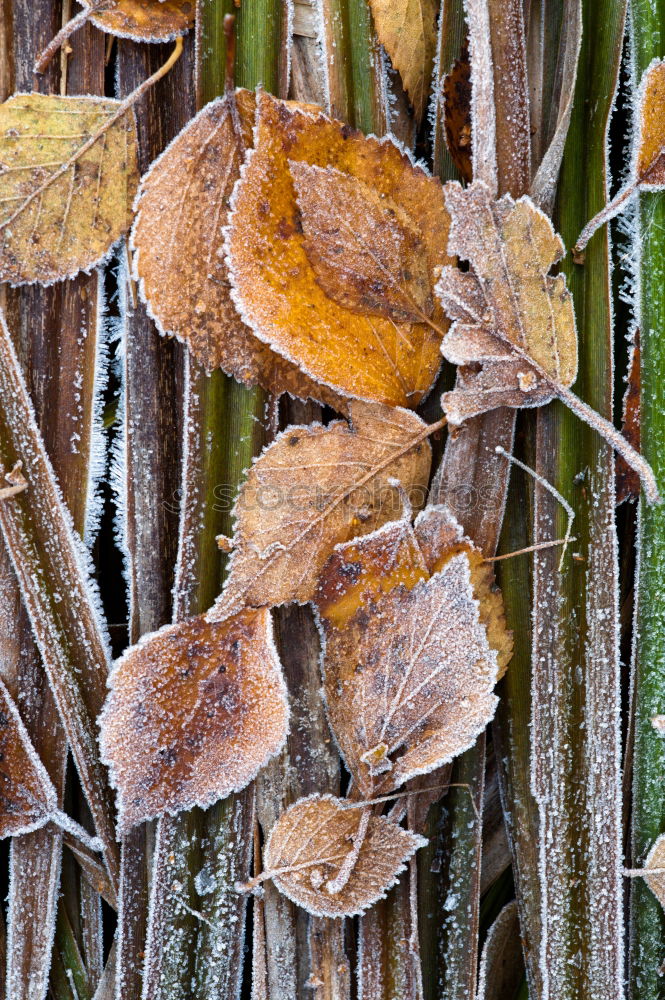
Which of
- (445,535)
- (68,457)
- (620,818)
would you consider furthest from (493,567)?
(68,457)

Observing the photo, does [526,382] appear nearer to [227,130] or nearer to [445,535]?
[445,535]

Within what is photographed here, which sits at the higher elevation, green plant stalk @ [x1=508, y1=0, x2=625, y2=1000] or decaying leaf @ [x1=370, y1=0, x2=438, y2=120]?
decaying leaf @ [x1=370, y1=0, x2=438, y2=120]

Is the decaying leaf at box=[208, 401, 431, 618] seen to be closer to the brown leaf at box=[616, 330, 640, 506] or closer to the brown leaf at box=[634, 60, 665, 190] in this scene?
the brown leaf at box=[616, 330, 640, 506]

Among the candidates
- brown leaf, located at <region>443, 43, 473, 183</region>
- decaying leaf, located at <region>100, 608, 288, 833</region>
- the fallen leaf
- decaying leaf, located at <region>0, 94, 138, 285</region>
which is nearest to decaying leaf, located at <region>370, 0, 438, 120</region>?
brown leaf, located at <region>443, 43, 473, 183</region>

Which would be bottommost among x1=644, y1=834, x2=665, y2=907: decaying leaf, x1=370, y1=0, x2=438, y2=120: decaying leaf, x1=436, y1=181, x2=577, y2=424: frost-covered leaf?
x1=644, y1=834, x2=665, y2=907: decaying leaf

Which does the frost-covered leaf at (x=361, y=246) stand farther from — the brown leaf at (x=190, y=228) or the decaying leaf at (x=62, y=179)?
the decaying leaf at (x=62, y=179)
